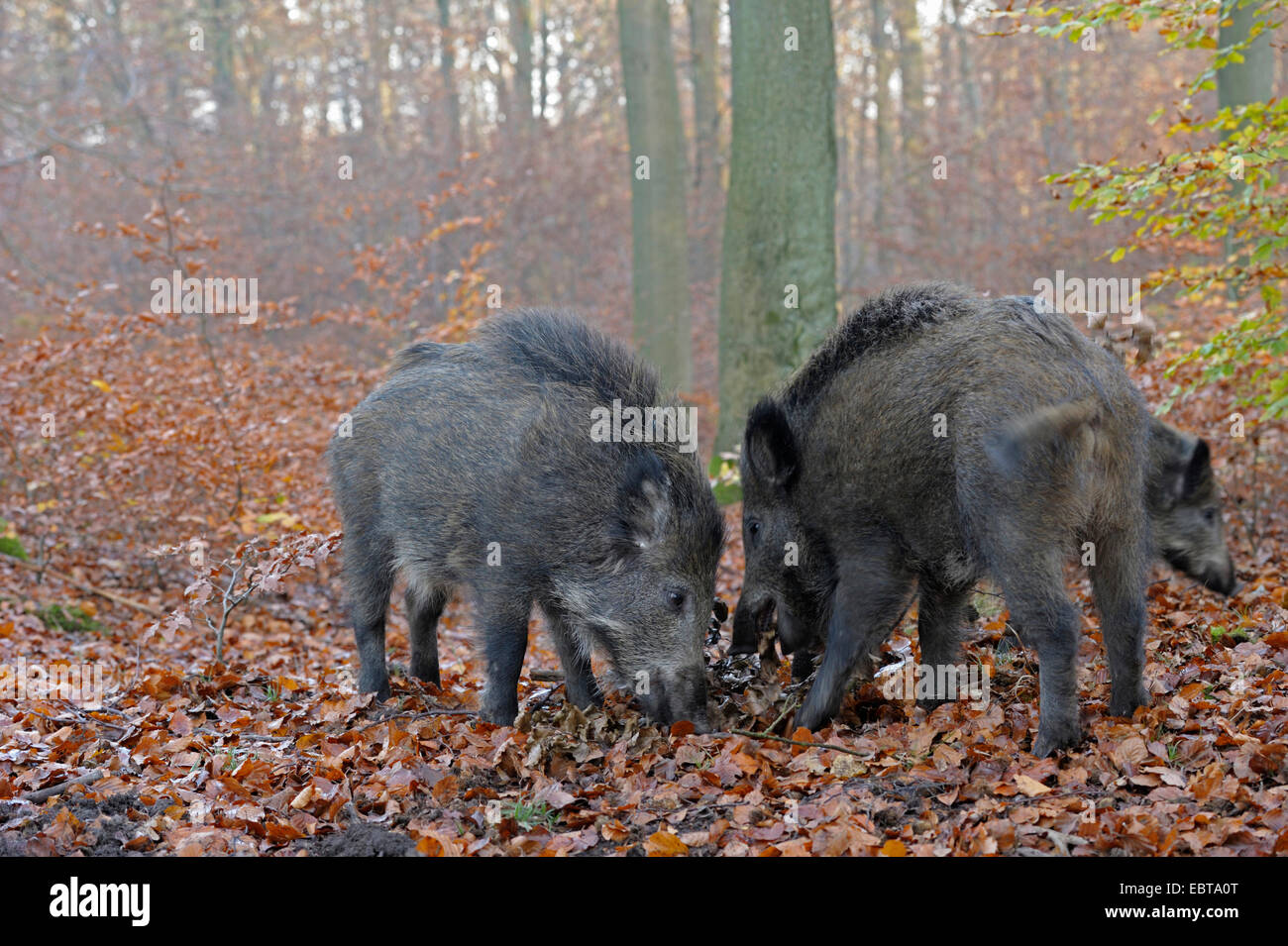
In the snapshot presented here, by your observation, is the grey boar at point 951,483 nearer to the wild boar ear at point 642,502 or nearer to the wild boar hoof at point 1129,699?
the wild boar hoof at point 1129,699

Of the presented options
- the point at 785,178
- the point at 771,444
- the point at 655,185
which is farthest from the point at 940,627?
the point at 655,185

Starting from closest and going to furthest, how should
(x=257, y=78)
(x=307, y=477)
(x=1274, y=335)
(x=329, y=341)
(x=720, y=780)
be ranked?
(x=720, y=780) → (x=1274, y=335) → (x=307, y=477) → (x=329, y=341) → (x=257, y=78)

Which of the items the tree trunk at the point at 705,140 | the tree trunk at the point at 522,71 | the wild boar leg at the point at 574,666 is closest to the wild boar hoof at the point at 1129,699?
the wild boar leg at the point at 574,666

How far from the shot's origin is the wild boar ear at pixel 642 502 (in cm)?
509

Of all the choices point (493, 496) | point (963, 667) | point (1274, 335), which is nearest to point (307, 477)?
point (493, 496)

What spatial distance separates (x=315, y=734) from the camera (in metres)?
5.16

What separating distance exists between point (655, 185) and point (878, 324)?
9.94 m

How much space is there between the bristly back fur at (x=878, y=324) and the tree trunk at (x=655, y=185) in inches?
361

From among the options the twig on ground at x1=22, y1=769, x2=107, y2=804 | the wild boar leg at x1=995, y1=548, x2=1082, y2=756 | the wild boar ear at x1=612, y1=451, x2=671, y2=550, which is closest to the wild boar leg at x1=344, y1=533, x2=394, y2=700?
the wild boar ear at x1=612, y1=451, x2=671, y2=550

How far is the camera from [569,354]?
5.67 m

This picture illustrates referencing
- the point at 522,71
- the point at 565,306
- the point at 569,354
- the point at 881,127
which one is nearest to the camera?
the point at 569,354

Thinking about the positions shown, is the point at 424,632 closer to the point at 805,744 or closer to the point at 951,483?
the point at 805,744

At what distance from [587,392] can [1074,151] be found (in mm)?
19719
